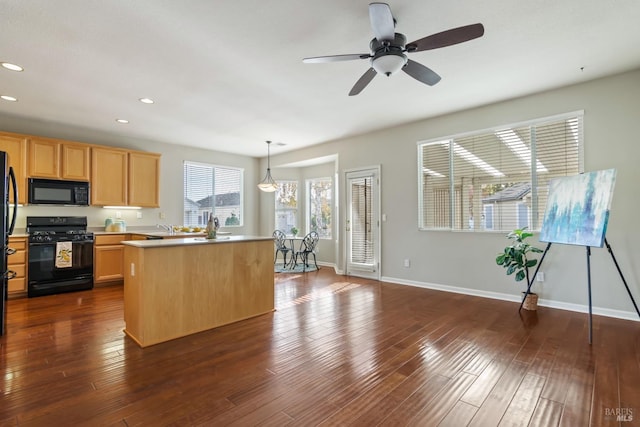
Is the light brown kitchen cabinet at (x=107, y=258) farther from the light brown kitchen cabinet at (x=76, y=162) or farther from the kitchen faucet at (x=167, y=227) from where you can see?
the light brown kitchen cabinet at (x=76, y=162)

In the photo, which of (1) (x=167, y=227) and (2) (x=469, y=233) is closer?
(2) (x=469, y=233)

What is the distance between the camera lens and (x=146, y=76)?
→ 11.2 ft

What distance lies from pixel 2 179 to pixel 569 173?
20.3ft

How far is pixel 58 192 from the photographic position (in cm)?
493

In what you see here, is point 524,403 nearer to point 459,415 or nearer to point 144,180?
point 459,415

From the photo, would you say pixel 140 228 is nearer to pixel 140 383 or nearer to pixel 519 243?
pixel 140 383

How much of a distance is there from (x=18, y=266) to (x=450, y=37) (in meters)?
5.99

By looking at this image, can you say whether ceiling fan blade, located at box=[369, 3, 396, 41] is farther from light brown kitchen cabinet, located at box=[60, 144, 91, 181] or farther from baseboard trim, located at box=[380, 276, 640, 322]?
light brown kitchen cabinet, located at box=[60, 144, 91, 181]

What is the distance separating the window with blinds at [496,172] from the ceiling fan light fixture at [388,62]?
8.56 feet

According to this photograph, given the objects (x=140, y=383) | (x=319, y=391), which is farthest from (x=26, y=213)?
(x=319, y=391)

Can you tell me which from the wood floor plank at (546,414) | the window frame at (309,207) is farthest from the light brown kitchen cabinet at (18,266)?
the wood floor plank at (546,414)

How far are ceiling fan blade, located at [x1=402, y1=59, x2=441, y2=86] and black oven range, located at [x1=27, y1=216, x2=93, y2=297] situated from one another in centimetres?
522

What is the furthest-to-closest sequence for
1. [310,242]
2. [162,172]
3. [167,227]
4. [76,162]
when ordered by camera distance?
[310,242]
[162,172]
[167,227]
[76,162]

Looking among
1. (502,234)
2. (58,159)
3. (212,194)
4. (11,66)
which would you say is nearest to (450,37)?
(502,234)
